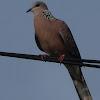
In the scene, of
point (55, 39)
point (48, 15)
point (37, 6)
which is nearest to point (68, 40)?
point (55, 39)

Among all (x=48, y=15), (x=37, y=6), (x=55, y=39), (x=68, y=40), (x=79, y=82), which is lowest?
(x=79, y=82)

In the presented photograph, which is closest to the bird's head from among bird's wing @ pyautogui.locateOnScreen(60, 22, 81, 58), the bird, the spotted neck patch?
the bird

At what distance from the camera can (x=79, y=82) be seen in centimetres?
846

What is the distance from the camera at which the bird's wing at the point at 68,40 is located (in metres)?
7.84

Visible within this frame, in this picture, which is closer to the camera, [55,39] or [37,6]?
[55,39]

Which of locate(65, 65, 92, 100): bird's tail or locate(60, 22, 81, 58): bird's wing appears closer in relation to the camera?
locate(60, 22, 81, 58): bird's wing

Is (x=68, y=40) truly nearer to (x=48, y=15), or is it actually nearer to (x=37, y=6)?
(x=48, y=15)

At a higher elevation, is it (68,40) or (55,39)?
(55,39)

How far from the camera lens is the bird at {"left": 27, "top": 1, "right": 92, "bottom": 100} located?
7.59 m

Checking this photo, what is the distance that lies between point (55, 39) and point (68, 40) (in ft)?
1.54

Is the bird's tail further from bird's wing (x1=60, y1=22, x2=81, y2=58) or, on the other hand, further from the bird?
bird's wing (x1=60, y1=22, x2=81, y2=58)

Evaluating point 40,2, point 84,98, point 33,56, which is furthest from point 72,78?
point 33,56

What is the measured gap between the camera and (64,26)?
792 cm

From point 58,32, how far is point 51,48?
0.39m
